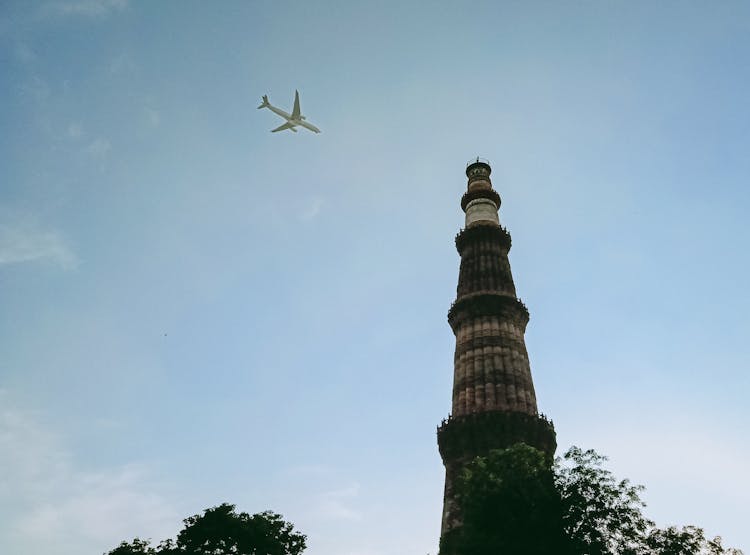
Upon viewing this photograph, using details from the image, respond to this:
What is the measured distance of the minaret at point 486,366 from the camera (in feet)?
122

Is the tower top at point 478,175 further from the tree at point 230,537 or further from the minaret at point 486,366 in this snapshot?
the tree at point 230,537

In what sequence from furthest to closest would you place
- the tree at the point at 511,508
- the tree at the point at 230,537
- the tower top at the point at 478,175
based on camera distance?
1. the tower top at the point at 478,175
2. the tree at the point at 230,537
3. the tree at the point at 511,508

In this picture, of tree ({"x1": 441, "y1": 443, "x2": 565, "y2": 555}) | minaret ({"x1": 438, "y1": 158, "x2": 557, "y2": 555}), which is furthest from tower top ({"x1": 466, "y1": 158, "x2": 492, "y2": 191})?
tree ({"x1": 441, "y1": 443, "x2": 565, "y2": 555})

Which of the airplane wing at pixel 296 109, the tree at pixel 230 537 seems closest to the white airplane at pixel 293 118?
the airplane wing at pixel 296 109

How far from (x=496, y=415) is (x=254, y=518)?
16939mm

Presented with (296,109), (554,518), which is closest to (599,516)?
(554,518)

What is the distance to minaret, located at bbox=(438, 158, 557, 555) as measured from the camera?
37062 millimetres

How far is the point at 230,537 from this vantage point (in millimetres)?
35000

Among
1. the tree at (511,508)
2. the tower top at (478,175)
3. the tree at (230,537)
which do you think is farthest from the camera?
the tower top at (478,175)

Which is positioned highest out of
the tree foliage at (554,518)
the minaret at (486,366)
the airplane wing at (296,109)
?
the airplane wing at (296,109)

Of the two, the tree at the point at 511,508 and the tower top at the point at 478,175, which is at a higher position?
the tower top at the point at 478,175

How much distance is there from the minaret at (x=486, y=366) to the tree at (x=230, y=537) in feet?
35.0

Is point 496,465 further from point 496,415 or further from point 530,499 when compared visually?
point 496,415

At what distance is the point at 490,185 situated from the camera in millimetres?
57906
